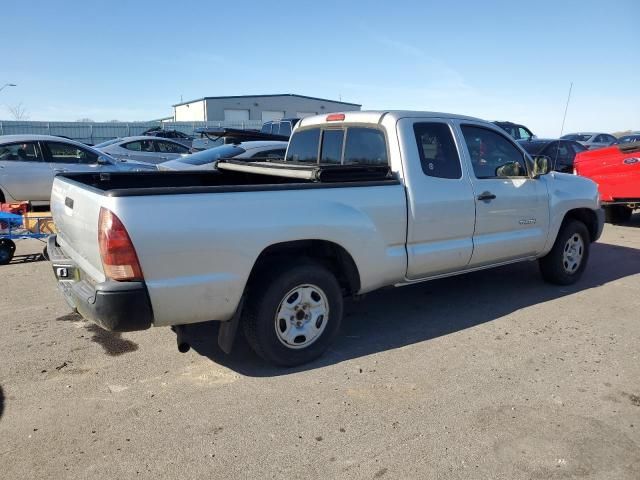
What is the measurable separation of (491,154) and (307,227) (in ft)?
8.02

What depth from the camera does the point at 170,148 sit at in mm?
16703

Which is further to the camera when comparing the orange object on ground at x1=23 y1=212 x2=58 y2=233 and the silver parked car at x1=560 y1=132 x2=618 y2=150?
the silver parked car at x1=560 y1=132 x2=618 y2=150

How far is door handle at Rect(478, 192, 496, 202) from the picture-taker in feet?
15.8

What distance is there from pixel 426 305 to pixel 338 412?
2.32 metres

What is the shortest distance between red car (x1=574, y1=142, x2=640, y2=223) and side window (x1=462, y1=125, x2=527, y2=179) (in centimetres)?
512

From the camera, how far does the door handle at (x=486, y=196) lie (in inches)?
190

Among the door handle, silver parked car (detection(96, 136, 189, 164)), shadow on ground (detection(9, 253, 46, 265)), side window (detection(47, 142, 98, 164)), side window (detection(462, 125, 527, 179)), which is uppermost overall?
side window (detection(462, 125, 527, 179))

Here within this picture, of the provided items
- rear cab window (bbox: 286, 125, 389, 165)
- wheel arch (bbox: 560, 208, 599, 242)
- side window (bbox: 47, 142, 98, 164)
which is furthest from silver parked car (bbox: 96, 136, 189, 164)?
wheel arch (bbox: 560, 208, 599, 242)

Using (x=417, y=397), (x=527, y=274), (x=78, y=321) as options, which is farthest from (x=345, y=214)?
(x=527, y=274)

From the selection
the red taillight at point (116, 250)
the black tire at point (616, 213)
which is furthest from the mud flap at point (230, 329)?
the black tire at point (616, 213)

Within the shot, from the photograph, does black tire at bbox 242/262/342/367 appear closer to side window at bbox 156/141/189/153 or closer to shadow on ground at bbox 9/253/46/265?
shadow on ground at bbox 9/253/46/265

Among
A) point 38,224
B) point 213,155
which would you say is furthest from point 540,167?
point 38,224

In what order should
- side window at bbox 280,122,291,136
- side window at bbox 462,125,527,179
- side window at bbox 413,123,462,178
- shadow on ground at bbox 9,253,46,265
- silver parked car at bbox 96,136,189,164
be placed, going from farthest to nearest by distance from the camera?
side window at bbox 280,122,291,136, silver parked car at bbox 96,136,189,164, shadow on ground at bbox 9,253,46,265, side window at bbox 462,125,527,179, side window at bbox 413,123,462,178

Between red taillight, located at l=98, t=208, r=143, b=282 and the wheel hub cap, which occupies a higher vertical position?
red taillight, located at l=98, t=208, r=143, b=282
